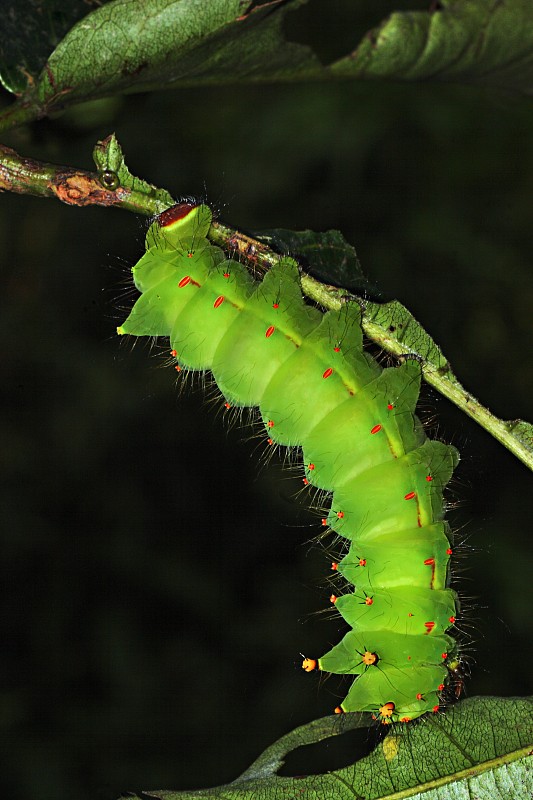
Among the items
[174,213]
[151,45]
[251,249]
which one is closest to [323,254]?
[251,249]

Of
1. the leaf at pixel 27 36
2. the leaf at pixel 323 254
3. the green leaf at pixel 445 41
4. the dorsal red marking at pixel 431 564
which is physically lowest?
the dorsal red marking at pixel 431 564

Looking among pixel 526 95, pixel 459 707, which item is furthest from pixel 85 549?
pixel 526 95

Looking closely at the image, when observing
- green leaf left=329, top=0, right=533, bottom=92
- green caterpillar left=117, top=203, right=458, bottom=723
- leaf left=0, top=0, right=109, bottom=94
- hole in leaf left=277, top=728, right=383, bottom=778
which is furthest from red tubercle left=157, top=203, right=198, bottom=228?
hole in leaf left=277, top=728, right=383, bottom=778

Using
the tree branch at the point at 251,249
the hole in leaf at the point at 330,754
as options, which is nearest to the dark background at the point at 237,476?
the hole in leaf at the point at 330,754

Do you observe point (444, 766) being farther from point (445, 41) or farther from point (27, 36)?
point (27, 36)

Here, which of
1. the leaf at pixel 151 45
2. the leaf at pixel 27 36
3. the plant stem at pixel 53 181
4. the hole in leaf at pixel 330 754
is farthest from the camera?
the hole in leaf at pixel 330 754

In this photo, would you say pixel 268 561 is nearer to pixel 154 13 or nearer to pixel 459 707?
pixel 459 707

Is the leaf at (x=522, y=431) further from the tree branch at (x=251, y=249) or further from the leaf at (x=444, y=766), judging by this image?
the leaf at (x=444, y=766)
